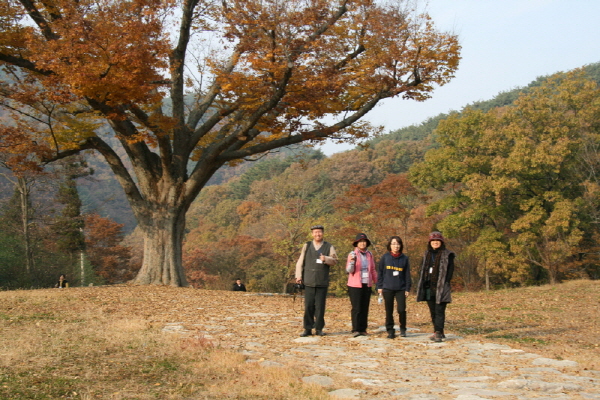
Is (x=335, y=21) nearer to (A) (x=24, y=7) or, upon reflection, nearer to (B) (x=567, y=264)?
(A) (x=24, y=7)

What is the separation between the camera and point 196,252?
1766 inches

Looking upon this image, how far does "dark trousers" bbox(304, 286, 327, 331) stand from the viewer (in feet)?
26.3

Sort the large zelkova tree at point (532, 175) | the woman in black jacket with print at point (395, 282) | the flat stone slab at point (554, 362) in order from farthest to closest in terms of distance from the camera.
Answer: the large zelkova tree at point (532, 175) < the woman in black jacket with print at point (395, 282) < the flat stone slab at point (554, 362)

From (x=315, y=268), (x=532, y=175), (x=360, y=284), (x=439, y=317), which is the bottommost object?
(x=439, y=317)

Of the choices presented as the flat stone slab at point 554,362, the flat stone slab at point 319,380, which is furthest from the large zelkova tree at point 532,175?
the flat stone slab at point 319,380

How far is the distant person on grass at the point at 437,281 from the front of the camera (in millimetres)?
7660

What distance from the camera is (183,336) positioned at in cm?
746

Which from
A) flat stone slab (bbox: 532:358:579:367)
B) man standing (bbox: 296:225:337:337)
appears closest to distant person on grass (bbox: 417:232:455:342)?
Result: man standing (bbox: 296:225:337:337)

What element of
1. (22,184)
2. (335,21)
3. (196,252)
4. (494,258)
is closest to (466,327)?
(335,21)

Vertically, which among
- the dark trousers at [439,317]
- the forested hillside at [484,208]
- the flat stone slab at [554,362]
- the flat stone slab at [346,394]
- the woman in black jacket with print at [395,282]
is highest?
the forested hillside at [484,208]

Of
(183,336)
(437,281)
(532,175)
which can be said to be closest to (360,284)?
(437,281)

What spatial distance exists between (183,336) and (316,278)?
204 cm

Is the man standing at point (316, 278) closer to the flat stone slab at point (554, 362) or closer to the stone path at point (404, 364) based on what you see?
the stone path at point (404, 364)

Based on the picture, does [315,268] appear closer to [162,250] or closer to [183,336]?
[183,336]
